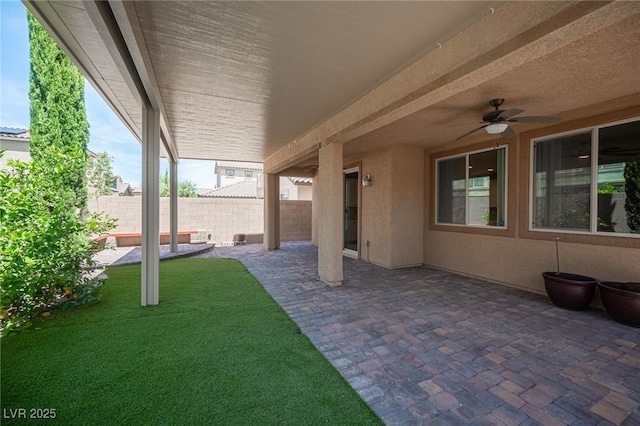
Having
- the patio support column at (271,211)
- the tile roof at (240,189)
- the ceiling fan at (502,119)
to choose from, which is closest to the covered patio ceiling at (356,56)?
the ceiling fan at (502,119)

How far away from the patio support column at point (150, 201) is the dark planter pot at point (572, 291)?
5737mm

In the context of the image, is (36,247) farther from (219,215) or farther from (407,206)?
(219,215)

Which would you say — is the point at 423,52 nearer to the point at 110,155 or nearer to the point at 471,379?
the point at 471,379

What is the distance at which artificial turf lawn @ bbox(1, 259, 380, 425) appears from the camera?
186 cm

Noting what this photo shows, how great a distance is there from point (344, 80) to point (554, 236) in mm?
4202

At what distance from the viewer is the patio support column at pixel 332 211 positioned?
489cm

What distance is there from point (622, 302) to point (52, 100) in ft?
36.1

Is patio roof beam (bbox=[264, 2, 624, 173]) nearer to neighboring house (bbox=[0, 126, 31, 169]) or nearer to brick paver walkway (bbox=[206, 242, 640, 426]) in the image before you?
brick paver walkway (bbox=[206, 242, 640, 426])

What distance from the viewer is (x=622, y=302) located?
10.9ft

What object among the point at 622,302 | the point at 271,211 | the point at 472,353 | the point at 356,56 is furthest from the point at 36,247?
the point at 622,302

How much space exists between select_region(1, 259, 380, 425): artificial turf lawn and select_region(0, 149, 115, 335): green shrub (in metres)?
0.31

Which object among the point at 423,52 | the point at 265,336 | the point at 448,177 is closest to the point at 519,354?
the point at 265,336

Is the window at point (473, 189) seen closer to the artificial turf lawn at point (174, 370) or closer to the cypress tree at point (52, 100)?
the artificial turf lawn at point (174, 370)

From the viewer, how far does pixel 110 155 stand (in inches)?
633
